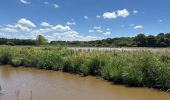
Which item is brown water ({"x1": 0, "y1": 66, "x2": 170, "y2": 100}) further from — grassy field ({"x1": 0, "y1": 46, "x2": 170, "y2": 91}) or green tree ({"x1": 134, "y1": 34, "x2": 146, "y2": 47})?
green tree ({"x1": 134, "y1": 34, "x2": 146, "y2": 47})

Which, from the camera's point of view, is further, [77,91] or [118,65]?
[118,65]

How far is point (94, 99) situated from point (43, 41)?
5800 cm

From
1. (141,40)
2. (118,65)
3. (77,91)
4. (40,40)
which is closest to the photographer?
(77,91)

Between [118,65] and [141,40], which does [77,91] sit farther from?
[141,40]

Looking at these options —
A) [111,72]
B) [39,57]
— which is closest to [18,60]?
[39,57]

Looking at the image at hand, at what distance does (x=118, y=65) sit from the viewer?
1526 centimetres

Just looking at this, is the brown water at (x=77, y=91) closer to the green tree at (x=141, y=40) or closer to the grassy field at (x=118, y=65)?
the grassy field at (x=118, y=65)

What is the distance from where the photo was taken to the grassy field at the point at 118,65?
43.7 feet

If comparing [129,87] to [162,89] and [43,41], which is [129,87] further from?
[43,41]

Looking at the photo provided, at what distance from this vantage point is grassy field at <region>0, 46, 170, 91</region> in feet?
43.7

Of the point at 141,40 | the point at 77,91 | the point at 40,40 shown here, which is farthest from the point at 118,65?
the point at 40,40

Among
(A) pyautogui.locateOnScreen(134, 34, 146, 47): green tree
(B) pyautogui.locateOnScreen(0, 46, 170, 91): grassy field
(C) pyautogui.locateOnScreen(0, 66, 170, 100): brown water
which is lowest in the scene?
(C) pyautogui.locateOnScreen(0, 66, 170, 100): brown water

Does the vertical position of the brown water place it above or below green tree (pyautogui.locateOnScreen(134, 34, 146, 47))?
below

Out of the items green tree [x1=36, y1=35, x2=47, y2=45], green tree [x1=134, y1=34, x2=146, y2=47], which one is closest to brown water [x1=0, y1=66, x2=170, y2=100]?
green tree [x1=134, y1=34, x2=146, y2=47]
